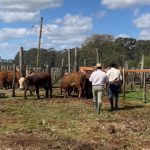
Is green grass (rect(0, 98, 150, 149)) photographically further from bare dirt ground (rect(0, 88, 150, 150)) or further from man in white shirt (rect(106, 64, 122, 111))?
man in white shirt (rect(106, 64, 122, 111))

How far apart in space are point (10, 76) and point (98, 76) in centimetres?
1769

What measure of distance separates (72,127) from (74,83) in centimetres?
1051

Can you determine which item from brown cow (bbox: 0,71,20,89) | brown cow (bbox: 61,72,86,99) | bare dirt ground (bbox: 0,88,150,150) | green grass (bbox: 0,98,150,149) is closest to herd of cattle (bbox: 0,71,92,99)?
brown cow (bbox: 61,72,86,99)

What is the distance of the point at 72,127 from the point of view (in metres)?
13.7

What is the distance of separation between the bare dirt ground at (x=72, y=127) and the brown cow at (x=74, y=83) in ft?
12.2

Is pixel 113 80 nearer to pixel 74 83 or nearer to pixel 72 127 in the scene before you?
pixel 72 127

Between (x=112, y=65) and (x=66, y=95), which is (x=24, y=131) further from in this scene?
(x=66, y=95)

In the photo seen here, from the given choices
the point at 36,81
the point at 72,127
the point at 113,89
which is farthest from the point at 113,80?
the point at 36,81

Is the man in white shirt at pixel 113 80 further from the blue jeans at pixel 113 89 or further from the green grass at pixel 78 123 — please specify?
the green grass at pixel 78 123

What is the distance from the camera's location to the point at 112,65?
730 inches

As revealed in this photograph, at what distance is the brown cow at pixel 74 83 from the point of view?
2370 centimetres

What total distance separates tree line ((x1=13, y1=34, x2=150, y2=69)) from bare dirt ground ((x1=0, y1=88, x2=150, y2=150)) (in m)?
26.0

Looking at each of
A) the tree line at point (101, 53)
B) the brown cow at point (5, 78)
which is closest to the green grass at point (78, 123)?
the brown cow at point (5, 78)

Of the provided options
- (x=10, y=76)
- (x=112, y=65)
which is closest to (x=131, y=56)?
(x=10, y=76)
